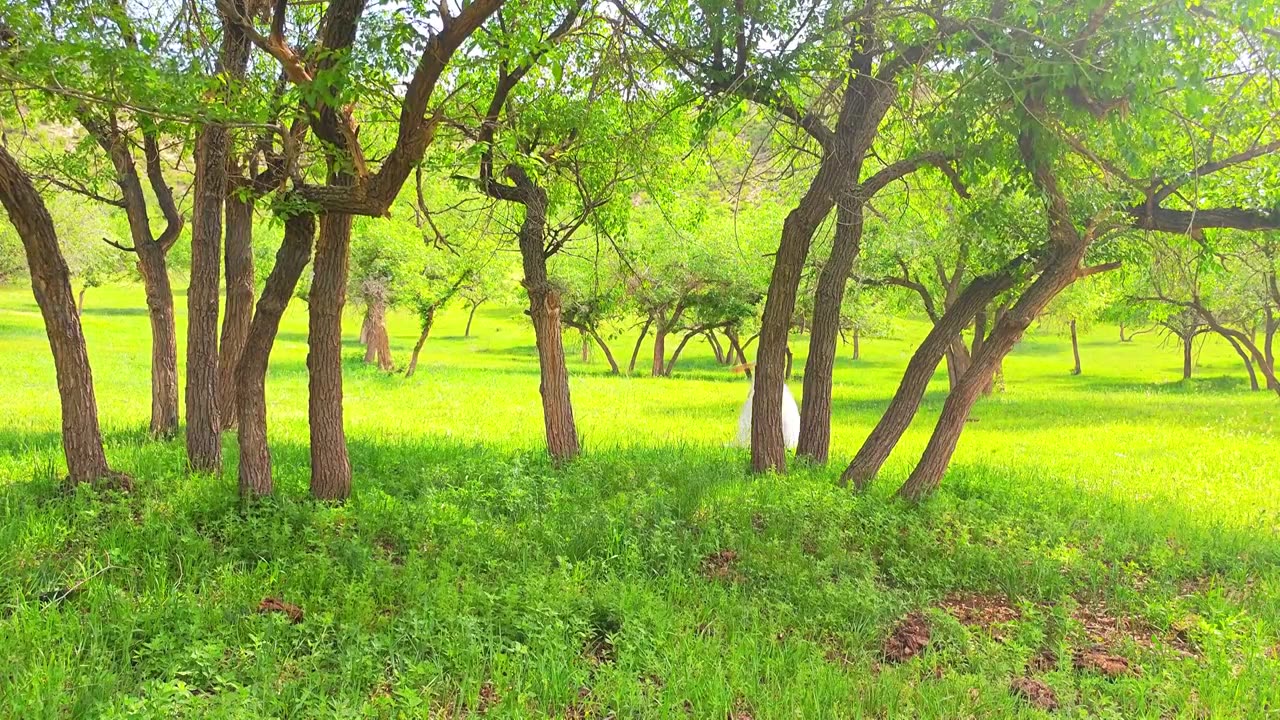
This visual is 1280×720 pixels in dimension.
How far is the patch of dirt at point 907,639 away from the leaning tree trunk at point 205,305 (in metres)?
6.93

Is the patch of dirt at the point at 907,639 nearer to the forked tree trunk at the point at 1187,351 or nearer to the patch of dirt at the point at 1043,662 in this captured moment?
the patch of dirt at the point at 1043,662

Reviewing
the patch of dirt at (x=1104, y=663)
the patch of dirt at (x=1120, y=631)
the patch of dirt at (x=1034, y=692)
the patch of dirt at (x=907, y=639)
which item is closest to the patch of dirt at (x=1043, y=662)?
the patch of dirt at (x=1104, y=663)

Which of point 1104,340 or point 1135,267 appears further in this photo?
point 1104,340

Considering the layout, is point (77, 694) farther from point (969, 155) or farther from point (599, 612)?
point (969, 155)

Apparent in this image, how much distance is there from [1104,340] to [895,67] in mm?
73829

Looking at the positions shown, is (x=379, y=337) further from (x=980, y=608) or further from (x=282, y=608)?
(x=980, y=608)

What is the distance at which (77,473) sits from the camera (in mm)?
6574

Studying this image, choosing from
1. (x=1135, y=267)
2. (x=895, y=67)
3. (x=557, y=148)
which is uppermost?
(x=895, y=67)

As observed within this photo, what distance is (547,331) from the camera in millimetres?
9648

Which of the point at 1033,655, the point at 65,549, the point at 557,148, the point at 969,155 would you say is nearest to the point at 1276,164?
the point at 969,155

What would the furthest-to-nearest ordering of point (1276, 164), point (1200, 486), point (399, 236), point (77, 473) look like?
point (399, 236)
point (1200, 486)
point (1276, 164)
point (77, 473)

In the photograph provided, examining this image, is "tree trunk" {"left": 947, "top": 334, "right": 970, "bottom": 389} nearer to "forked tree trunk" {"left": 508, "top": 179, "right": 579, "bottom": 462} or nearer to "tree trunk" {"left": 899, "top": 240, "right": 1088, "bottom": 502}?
"tree trunk" {"left": 899, "top": 240, "right": 1088, "bottom": 502}

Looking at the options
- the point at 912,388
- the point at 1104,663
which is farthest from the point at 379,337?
the point at 1104,663

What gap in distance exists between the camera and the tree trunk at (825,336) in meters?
9.27
